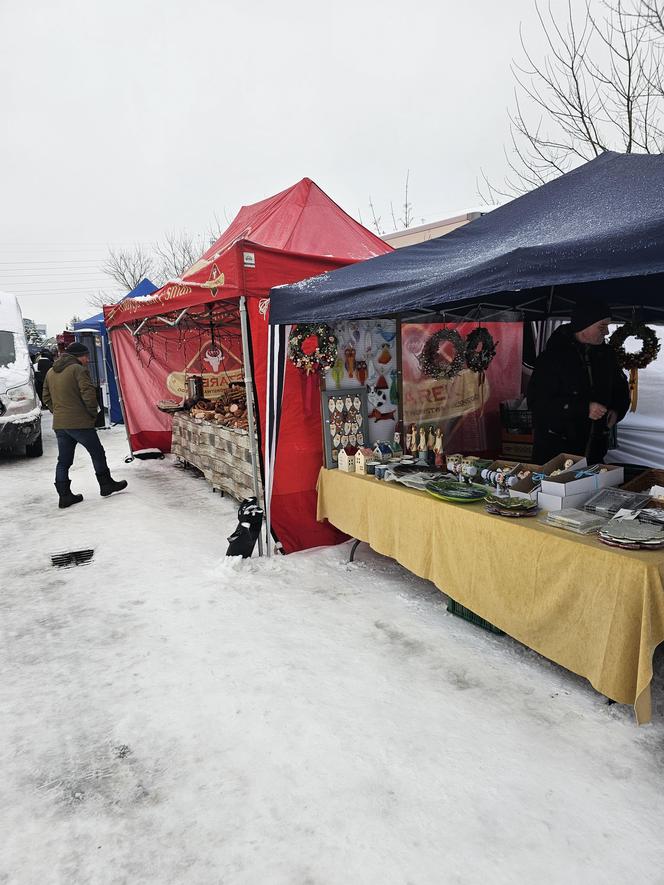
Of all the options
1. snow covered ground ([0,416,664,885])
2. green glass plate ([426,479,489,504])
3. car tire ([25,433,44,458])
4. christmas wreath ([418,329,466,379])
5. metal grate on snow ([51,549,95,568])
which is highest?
christmas wreath ([418,329,466,379])

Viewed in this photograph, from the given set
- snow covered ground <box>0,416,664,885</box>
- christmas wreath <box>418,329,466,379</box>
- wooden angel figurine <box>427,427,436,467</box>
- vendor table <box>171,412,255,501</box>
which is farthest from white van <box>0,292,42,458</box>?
wooden angel figurine <box>427,427,436,467</box>

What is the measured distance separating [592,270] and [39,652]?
360 cm

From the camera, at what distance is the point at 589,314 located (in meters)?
4.10

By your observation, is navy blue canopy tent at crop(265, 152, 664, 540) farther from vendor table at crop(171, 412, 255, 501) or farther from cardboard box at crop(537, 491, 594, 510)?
vendor table at crop(171, 412, 255, 501)

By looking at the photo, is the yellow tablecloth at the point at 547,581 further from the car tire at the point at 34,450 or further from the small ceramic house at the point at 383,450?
the car tire at the point at 34,450

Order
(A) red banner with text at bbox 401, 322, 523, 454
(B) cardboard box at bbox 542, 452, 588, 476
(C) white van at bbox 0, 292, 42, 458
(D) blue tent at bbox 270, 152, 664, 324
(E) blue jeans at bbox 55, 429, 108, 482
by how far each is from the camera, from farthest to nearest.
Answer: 1. (C) white van at bbox 0, 292, 42, 458
2. (E) blue jeans at bbox 55, 429, 108, 482
3. (A) red banner with text at bbox 401, 322, 523, 454
4. (B) cardboard box at bbox 542, 452, 588, 476
5. (D) blue tent at bbox 270, 152, 664, 324

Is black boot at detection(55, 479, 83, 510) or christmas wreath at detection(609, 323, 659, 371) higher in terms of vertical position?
christmas wreath at detection(609, 323, 659, 371)

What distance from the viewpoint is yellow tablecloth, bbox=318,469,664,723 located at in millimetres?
2367

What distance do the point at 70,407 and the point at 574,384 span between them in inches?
210

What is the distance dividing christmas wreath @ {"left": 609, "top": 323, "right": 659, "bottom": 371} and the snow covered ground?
2.69 meters

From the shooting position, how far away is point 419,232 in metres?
11.2

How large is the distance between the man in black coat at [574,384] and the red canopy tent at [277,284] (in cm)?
183

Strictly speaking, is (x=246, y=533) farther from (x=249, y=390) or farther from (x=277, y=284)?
(x=277, y=284)

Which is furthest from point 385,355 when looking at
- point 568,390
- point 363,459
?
point 568,390
